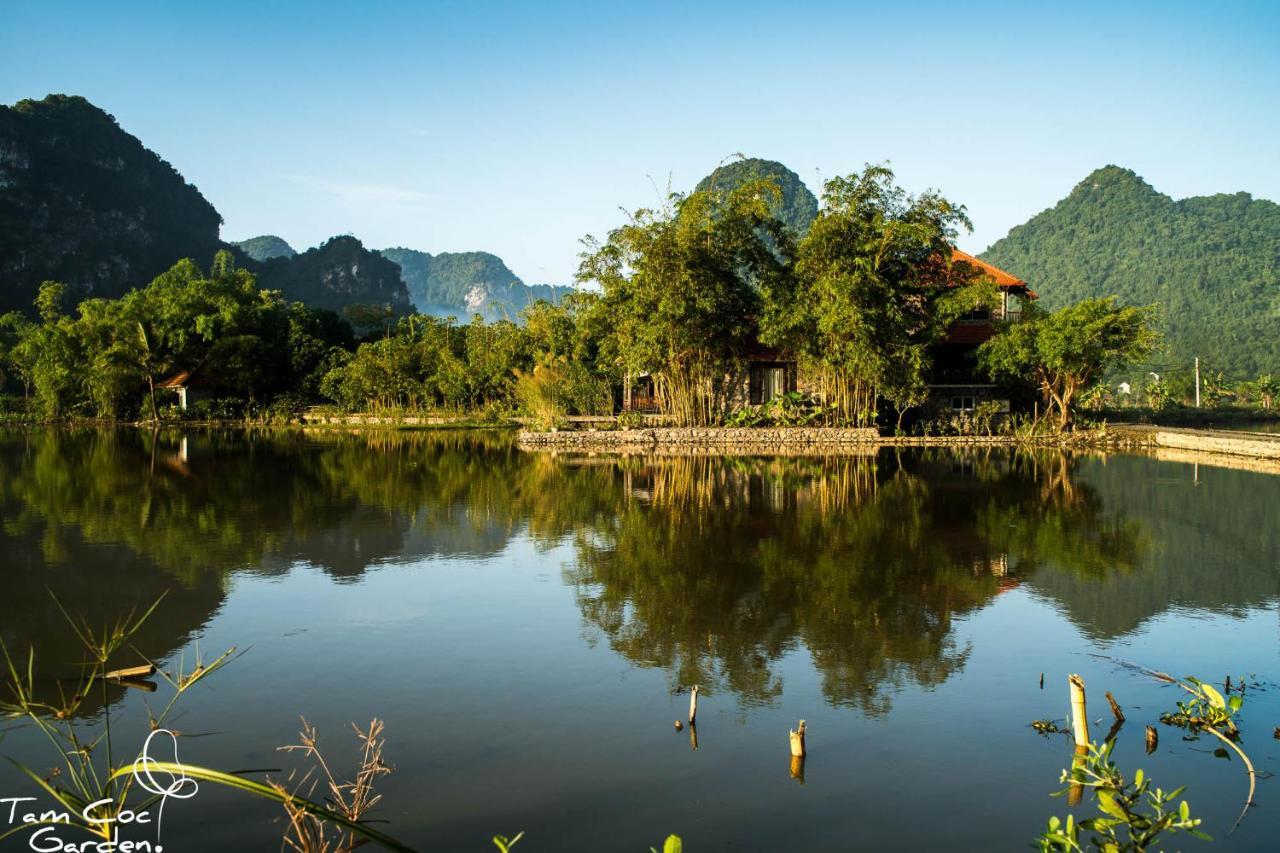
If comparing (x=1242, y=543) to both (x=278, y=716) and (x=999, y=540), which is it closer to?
(x=999, y=540)

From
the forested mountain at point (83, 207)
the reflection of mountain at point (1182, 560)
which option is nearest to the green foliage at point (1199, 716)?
the reflection of mountain at point (1182, 560)

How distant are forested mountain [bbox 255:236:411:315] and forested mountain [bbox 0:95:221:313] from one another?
12526 mm

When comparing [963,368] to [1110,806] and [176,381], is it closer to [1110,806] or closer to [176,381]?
[1110,806]

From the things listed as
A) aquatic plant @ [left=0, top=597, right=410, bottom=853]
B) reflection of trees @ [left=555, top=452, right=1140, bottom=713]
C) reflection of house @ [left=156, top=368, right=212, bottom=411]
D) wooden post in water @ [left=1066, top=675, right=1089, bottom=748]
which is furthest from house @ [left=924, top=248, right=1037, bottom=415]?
reflection of house @ [left=156, top=368, right=212, bottom=411]

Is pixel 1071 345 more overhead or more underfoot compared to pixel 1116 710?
more overhead

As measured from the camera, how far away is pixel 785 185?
134 meters

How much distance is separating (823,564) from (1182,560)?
4.87 metres

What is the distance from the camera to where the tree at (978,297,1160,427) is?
27.6 m

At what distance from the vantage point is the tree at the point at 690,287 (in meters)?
28.6

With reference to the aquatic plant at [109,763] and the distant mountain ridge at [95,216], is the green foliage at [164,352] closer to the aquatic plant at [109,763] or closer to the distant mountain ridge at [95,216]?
the distant mountain ridge at [95,216]

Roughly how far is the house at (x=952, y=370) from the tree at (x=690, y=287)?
129 cm

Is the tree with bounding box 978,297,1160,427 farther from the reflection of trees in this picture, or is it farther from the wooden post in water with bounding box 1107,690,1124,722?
the wooden post in water with bounding box 1107,690,1124,722

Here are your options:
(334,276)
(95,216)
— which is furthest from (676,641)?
(334,276)

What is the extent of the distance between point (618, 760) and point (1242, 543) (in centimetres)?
1117
